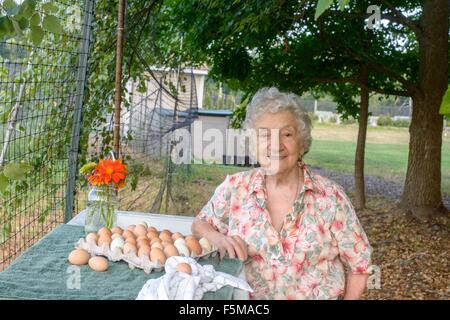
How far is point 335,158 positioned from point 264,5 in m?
6.99

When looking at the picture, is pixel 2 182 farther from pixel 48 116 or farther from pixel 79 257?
pixel 48 116

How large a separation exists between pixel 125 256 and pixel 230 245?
33 centimetres

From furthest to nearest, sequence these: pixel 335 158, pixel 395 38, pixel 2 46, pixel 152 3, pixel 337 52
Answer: pixel 335 158 → pixel 395 38 → pixel 337 52 → pixel 152 3 → pixel 2 46

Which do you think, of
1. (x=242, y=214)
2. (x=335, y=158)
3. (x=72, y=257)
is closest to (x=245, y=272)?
(x=242, y=214)

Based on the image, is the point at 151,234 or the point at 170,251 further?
the point at 151,234

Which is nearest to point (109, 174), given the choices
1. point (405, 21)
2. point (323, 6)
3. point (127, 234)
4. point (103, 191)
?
point (103, 191)

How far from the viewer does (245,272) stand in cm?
167

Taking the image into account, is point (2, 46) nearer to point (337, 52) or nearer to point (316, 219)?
point (316, 219)

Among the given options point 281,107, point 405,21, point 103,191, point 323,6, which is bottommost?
point 103,191

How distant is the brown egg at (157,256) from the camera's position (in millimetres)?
1413

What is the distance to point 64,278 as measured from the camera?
1.32 m

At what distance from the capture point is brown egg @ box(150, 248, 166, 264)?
1.41 m

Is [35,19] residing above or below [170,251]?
above

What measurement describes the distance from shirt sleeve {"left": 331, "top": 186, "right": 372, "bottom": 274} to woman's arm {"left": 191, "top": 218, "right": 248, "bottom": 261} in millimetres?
295
